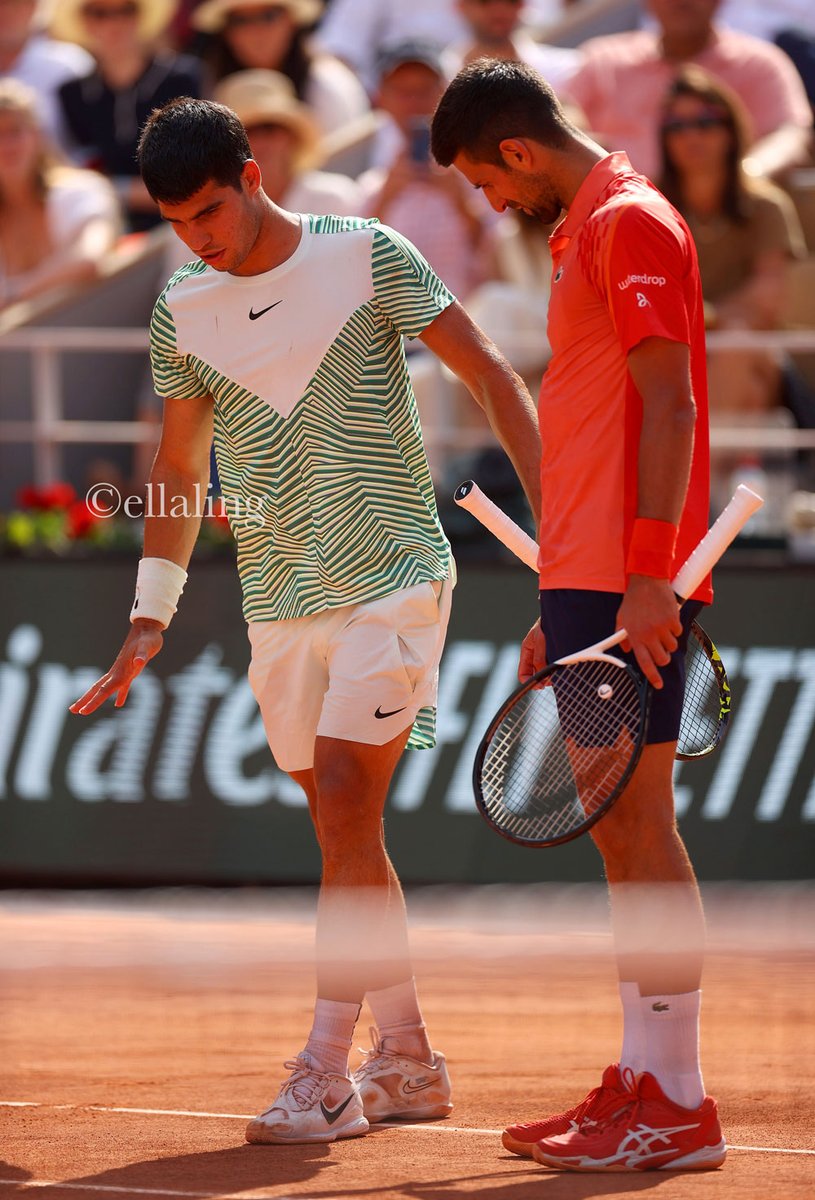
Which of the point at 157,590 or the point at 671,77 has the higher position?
the point at 671,77

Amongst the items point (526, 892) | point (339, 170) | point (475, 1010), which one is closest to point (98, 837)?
point (526, 892)

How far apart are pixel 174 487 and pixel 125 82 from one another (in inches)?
272

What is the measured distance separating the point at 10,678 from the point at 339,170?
368 cm

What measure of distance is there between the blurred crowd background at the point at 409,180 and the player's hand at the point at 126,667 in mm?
3581

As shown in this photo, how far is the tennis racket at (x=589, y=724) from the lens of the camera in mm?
3979

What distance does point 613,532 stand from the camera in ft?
13.5

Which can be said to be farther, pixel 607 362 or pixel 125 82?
pixel 125 82

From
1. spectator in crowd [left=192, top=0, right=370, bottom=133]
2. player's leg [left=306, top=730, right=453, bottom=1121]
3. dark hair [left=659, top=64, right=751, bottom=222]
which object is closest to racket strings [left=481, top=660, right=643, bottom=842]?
player's leg [left=306, top=730, right=453, bottom=1121]

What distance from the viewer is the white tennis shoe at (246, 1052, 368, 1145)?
440 cm

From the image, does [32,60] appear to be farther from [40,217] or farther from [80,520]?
[80,520]

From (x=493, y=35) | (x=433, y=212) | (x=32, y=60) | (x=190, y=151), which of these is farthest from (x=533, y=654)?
(x=32, y=60)

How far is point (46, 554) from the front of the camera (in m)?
8.64

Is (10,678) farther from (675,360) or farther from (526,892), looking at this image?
(675,360)

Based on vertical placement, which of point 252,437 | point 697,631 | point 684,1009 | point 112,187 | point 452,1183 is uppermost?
point 112,187
